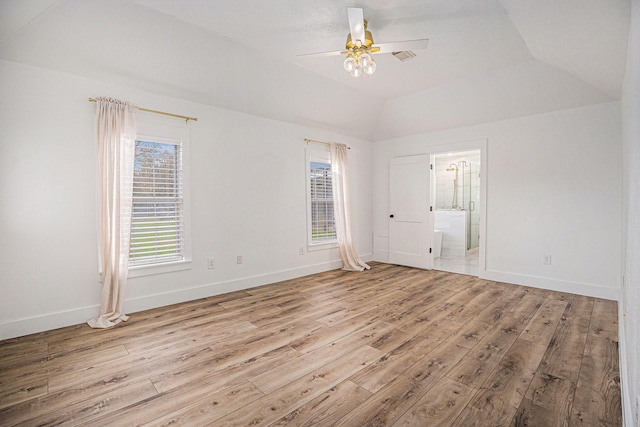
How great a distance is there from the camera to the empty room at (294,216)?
6.40ft

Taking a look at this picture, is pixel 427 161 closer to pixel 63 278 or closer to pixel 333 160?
pixel 333 160

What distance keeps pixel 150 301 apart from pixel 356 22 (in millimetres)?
3643

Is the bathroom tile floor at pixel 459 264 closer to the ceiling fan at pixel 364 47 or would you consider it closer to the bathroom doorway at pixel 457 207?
the bathroom doorway at pixel 457 207

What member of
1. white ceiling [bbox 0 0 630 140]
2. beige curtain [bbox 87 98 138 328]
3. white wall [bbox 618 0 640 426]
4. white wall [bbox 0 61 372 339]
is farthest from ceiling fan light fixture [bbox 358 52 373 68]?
beige curtain [bbox 87 98 138 328]

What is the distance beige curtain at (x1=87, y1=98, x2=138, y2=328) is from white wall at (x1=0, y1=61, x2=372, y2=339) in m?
0.12

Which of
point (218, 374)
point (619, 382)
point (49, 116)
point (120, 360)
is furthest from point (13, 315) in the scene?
point (619, 382)

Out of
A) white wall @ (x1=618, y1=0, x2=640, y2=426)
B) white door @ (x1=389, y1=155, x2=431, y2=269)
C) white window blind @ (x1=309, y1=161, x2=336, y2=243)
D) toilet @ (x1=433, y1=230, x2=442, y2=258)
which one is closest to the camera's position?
white wall @ (x1=618, y1=0, x2=640, y2=426)

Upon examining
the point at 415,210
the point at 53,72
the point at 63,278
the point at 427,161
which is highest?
the point at 53,72

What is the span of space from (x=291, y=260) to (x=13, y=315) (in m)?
3.22

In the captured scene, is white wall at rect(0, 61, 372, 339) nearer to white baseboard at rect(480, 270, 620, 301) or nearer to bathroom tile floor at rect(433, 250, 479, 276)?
bathroom tile floor at rect(433, 250, 479, 276)

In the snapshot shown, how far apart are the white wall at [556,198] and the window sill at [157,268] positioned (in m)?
4.51

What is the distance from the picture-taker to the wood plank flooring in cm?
175

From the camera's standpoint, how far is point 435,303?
12.0 feet

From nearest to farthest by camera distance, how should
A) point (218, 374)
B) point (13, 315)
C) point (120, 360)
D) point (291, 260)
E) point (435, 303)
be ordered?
1. point (218, 374)
2. point (120, 360)
3. point (13, 315)
4. point (435, 303)
5. point (291, 260)
